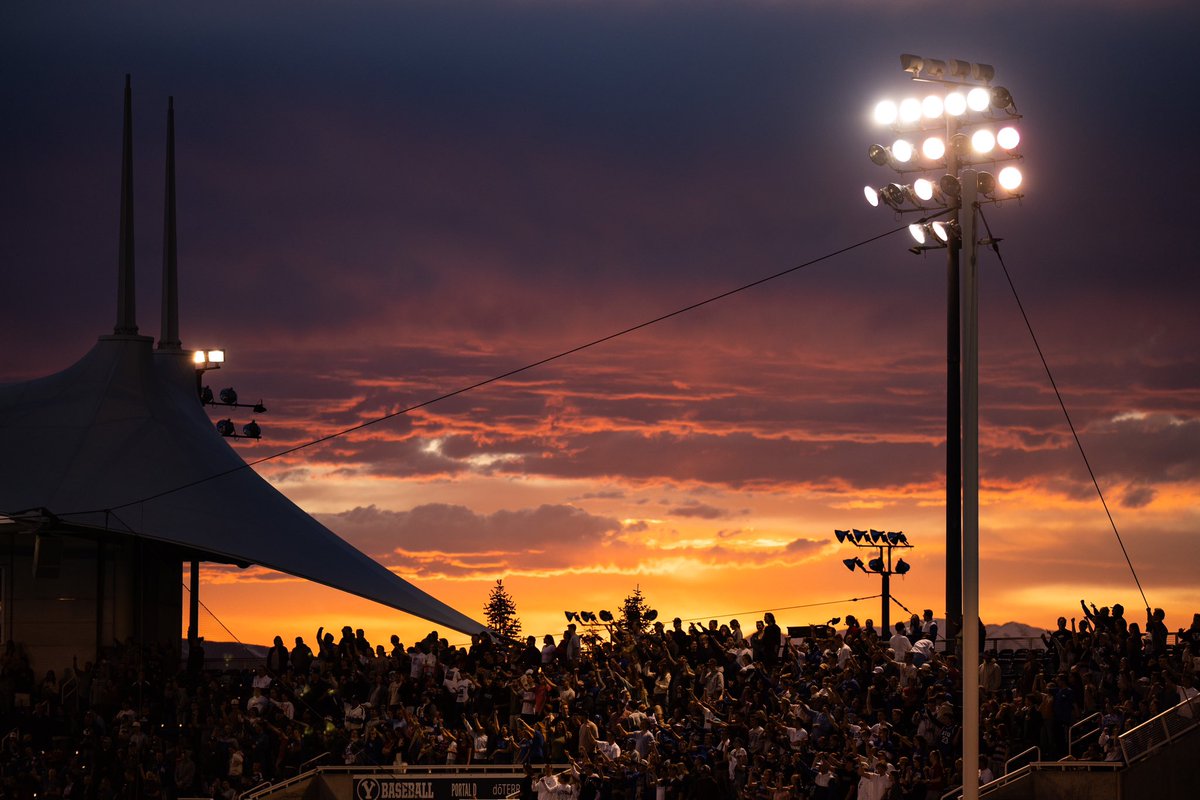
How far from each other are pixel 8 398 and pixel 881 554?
1959 centimetres

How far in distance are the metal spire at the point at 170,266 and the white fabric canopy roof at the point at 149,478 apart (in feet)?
8.73

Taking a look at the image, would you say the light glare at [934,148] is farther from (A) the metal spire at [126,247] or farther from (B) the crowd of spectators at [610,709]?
(A) the metal spire at [126,247]

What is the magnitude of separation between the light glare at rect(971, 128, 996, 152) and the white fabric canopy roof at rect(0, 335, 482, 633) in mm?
16938

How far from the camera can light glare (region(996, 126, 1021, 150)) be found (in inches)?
931

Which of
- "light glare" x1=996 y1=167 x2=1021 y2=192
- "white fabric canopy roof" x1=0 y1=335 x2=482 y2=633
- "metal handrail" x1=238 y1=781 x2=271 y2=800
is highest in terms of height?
"light glare" x1=996 y1=167 x2=1021 y2=192

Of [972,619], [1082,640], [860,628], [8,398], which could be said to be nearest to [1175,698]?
[1082,640]

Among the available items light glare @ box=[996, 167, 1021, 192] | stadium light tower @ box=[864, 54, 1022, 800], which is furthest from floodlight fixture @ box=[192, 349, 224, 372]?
light glare @ box=[996, 167, 1021, 192]

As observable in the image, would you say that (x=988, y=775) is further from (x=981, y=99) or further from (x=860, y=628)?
(x=981, y=99)

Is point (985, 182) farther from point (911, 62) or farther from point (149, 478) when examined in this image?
point (149, 478)

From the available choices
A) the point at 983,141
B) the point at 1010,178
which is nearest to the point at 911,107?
the point at 1010,178

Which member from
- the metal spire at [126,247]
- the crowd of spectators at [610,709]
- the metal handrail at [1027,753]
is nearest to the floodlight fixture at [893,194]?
the crowd of spectators at [610,709]

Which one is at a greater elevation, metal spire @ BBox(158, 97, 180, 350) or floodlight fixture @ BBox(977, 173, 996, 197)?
metal spire @ BBox(158, 97, 180, 350)

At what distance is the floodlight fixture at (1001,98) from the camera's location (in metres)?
23.8

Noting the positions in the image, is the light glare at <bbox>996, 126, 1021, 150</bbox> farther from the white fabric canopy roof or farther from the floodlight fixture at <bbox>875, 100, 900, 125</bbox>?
the white fabric canopy roof
